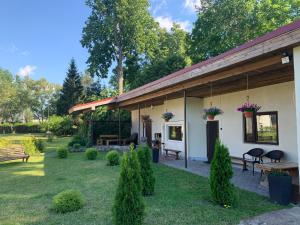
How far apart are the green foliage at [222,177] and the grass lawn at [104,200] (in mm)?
180

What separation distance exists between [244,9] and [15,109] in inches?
1989

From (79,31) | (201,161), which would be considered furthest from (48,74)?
(201,161)

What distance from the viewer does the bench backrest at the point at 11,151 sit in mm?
10654

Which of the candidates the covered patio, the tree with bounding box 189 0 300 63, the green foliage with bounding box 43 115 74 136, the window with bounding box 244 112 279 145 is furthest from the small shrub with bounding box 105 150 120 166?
the green foliage with bounding box 43 115 74 136

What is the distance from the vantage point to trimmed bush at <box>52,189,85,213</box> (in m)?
4.67

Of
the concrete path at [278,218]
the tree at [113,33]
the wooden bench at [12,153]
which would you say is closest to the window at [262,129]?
the concrete path at [278,218]

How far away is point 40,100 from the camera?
198 ft

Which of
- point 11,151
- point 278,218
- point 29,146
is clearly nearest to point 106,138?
point 29,146

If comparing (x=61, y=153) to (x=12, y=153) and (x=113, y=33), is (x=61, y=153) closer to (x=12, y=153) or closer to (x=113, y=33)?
(x=12, y=153)

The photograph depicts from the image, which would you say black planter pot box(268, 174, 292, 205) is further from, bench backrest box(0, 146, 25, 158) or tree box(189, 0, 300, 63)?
tree box(189, 0, 300, 63)

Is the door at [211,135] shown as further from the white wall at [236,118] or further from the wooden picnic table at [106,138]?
the wooden picnic table at [106,138]

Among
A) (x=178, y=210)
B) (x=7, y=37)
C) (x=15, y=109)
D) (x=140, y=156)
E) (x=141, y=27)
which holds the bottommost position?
(x=178, y=210)

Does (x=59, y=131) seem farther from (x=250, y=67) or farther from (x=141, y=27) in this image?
(x=250, y=67)

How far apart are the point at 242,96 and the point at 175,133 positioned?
409 cm
